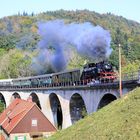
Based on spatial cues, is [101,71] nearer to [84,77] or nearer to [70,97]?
[84,77]

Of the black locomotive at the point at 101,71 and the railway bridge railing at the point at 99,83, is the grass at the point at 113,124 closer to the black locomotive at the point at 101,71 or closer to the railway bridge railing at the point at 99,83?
the railway bridge railing at the point at 99,83

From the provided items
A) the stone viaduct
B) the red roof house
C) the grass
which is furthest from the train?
the grass

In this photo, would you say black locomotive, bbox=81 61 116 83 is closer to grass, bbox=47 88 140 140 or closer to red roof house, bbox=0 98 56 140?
red roof house, bbox=0 98 56 140

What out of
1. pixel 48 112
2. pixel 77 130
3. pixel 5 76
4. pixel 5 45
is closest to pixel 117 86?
pixel 77 130

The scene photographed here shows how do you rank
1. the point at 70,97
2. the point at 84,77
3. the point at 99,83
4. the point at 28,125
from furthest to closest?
1. the point at 70,97
2. the point at 84,77
3. the point at 28,125
4. the point at 99,83

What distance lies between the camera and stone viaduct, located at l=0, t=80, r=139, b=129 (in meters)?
40.6

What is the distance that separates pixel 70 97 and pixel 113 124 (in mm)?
27635

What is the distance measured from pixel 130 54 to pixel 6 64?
39.6 meters

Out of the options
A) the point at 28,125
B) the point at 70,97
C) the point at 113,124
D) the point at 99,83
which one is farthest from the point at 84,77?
the point at 113,124

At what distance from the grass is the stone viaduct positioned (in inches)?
212

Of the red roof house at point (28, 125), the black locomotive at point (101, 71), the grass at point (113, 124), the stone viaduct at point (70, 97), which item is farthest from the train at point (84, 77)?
the grass at point (113, 124)

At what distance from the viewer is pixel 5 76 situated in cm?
12531

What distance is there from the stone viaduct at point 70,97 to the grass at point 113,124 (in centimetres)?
538

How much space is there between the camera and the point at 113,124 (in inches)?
1009
